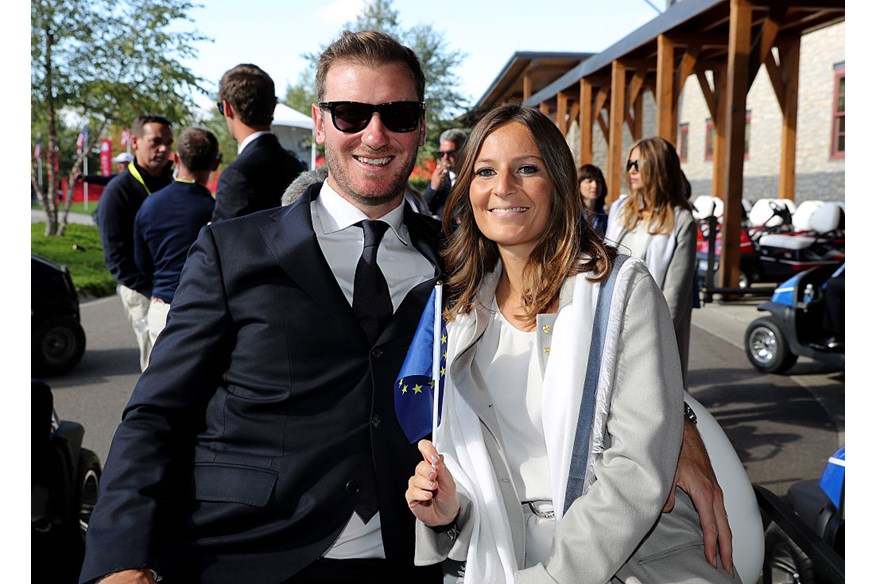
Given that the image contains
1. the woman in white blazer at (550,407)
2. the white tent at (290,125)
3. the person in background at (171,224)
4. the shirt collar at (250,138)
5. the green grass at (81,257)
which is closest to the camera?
the woman in white blazer at (550,407)

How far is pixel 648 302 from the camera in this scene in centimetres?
200

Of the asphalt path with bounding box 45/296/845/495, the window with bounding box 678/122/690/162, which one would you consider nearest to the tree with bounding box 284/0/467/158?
the window with bounding box 678/122/690/162

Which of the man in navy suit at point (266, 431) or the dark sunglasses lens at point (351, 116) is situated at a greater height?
the dark sunglasses lens at point (351, 116)

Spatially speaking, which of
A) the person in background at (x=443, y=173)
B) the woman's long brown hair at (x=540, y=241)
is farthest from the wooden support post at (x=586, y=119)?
the woman's long brown hair at (x=540, y=241)

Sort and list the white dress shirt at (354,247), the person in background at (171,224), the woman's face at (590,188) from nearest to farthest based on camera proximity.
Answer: the white dress shirt at (354,247)
the person in background at (171,224)
the woman's face at (590,188)

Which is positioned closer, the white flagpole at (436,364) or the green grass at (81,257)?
the white flagpole at (436,364)

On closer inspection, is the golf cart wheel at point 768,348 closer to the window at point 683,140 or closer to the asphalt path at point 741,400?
the asphalt path at point 741,400

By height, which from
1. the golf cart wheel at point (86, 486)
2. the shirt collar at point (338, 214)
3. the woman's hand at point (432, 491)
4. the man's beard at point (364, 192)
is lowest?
the golf cart wheel at point (86, 486)

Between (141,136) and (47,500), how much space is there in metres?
4.04

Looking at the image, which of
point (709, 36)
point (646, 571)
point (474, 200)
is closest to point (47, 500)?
point (474, 200)

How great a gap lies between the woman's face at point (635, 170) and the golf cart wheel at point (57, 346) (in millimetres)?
6036

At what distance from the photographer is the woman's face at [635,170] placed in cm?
552
